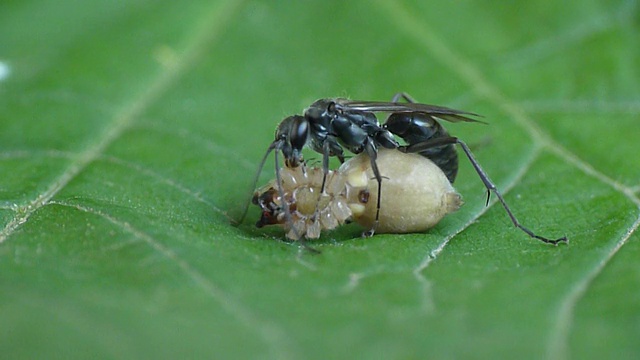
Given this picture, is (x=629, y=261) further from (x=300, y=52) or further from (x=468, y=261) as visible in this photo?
(x=300, y=52)

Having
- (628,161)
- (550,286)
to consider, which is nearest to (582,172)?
(628,161)

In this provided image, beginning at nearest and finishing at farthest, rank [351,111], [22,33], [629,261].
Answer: [629,261] < [351,111] < [22,33]

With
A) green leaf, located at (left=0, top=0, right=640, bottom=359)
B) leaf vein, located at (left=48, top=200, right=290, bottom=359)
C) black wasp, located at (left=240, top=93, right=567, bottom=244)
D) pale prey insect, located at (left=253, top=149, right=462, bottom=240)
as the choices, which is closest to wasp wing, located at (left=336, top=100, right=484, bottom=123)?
black wasp, located at (left=240, top=93, right=567, bottom=244)

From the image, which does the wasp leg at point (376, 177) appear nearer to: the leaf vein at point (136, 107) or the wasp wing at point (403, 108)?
the wasp wing at point (403, 108)

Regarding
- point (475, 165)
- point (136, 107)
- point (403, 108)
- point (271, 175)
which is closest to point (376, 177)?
point (403, 108)

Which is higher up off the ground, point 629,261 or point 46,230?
point 629,261

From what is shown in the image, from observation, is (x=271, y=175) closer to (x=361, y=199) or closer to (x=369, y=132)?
(x=369, y=132)
